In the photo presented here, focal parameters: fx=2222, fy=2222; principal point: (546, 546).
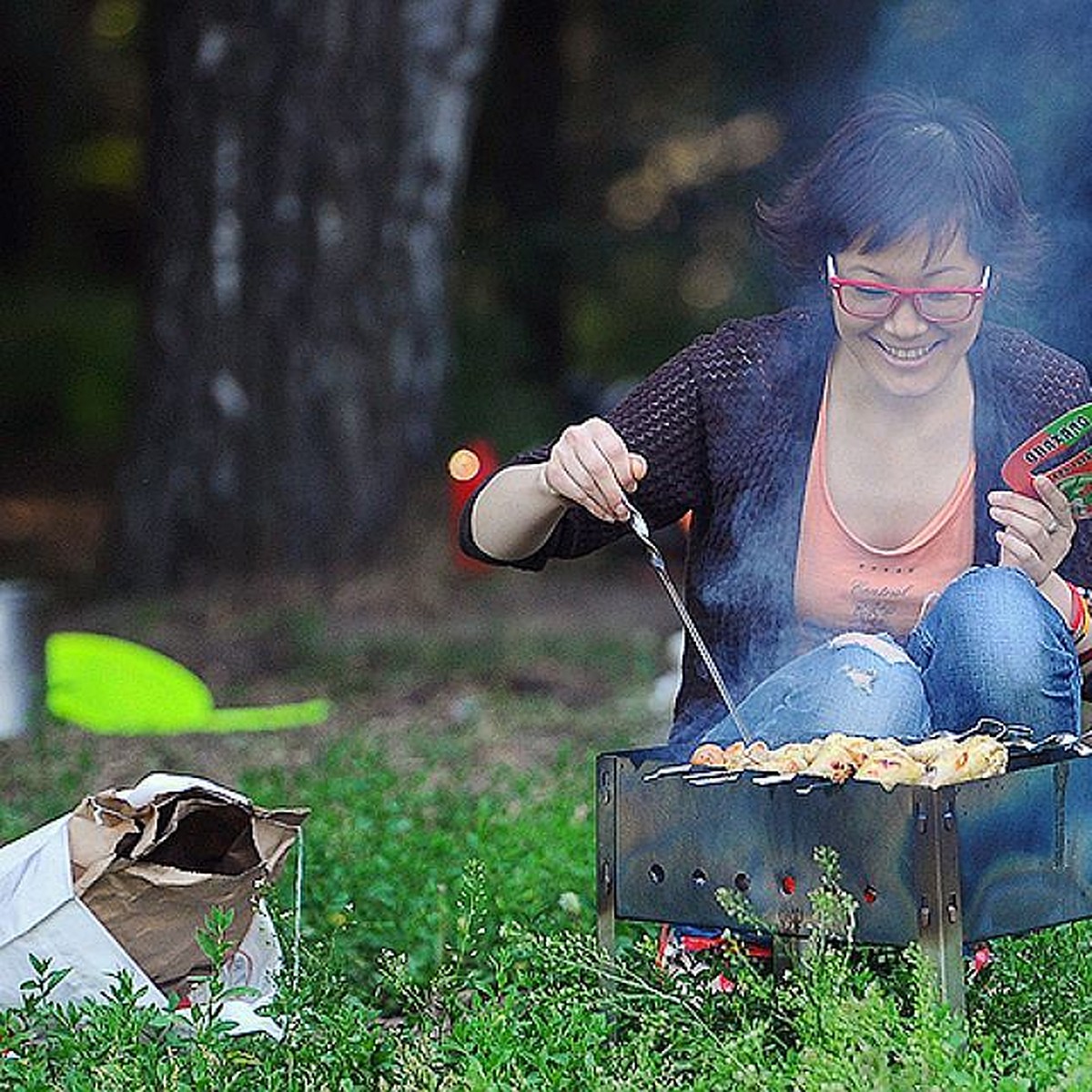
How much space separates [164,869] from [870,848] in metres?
1.01

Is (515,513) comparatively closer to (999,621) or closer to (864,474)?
(864,474)

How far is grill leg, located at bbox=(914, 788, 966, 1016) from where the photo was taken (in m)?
2.56

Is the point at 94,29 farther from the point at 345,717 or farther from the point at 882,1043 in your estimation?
the point at 882,1043

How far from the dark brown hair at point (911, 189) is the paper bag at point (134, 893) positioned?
3.76ft

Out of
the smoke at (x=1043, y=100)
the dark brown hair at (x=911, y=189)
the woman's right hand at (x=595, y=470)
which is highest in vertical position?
the smoke at (x=1043, y=100)

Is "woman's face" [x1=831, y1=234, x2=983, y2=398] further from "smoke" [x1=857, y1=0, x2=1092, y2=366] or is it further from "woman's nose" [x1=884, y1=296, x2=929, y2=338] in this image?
"smoke" [x1=857, y1=0, x2=1092, y2=366]

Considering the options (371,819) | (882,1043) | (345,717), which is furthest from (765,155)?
(882,1043)

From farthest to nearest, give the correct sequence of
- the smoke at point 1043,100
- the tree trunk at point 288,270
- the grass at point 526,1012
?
1. the tree trunk at point 288,270
2. the smoke at point 1043,100
3. the grass at point 526,1012

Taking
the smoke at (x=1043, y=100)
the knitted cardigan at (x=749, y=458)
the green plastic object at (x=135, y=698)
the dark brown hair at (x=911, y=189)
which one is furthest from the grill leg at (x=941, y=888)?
the green plastic object at (x=135, y=698)

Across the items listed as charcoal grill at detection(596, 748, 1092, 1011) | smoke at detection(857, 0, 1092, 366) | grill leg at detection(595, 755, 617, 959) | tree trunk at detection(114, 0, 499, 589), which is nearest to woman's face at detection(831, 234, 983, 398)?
smoke at detection(857, 0, 1092, 366)

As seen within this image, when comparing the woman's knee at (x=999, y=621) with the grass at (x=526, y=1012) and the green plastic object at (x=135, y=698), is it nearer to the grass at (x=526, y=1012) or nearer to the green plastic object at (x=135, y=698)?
the grass at (x=526, y=1012)

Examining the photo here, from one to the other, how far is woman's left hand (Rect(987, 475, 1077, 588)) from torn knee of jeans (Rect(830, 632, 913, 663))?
205 mm

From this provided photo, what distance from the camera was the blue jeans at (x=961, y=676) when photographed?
287 centimetres

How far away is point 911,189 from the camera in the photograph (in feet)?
10.3
